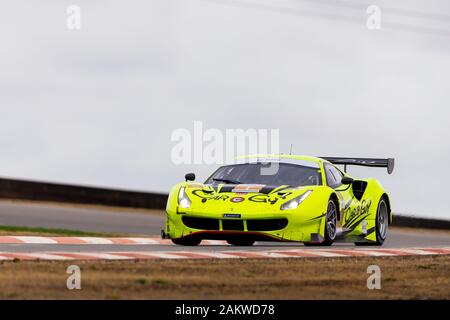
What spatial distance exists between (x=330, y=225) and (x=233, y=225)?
4.57 ft

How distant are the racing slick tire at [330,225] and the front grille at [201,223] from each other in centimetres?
129

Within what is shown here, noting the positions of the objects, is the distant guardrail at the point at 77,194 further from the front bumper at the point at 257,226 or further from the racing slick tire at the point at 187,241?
the front bumper at the point at 257,226

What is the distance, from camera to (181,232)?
13508 millimetres

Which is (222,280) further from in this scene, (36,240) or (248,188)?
(36,240)

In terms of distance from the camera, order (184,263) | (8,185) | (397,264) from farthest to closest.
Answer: (8,185), (397,264), (184,263)

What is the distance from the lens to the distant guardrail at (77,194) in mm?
28044

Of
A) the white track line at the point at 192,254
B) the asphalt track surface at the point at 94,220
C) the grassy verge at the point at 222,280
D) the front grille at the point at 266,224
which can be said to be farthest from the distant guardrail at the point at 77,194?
the grassy verge at the point at 222,280

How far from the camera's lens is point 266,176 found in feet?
46.5

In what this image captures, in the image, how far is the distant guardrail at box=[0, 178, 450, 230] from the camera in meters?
28.0

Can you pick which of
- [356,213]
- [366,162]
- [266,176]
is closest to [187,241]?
[266,176]
